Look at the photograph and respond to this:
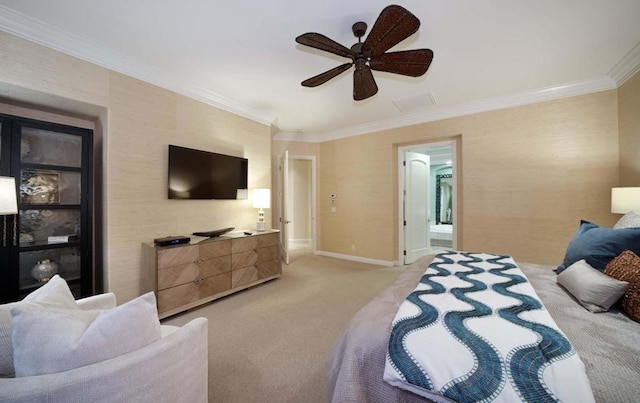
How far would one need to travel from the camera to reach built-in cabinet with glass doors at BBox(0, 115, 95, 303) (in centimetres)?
214

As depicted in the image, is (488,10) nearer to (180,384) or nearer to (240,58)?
(240,58)

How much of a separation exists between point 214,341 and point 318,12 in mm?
2894

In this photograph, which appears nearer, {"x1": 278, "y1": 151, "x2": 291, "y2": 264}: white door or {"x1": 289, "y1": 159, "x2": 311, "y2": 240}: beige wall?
{"x1": 278, "y1": 151, "x2": 291, "y2": 264}: white door

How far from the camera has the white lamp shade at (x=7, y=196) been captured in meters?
1.59

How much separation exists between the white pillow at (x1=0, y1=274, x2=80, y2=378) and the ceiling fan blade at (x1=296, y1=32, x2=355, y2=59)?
197 centimetres

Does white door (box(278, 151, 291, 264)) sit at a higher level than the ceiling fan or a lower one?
lower

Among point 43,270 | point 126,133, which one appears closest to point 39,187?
point 43,270

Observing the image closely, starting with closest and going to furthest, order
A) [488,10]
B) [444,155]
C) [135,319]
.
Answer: [135,319]
[488,10]
[444,155]

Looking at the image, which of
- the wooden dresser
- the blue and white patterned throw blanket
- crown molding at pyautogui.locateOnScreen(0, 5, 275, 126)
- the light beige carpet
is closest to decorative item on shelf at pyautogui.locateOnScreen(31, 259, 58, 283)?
the wooden dresser

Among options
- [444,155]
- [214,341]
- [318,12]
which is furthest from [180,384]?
[444,155]

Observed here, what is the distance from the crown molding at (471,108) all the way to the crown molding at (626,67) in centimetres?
9

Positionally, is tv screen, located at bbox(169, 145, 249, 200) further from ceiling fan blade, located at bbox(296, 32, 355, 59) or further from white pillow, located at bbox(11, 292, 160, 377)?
white pillow, located at bbox(11, 292, 160, 377)

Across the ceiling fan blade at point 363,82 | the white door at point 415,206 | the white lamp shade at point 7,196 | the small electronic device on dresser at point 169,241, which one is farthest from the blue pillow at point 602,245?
the white lamp shade at point 7,196

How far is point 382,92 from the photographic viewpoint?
3.33 m
